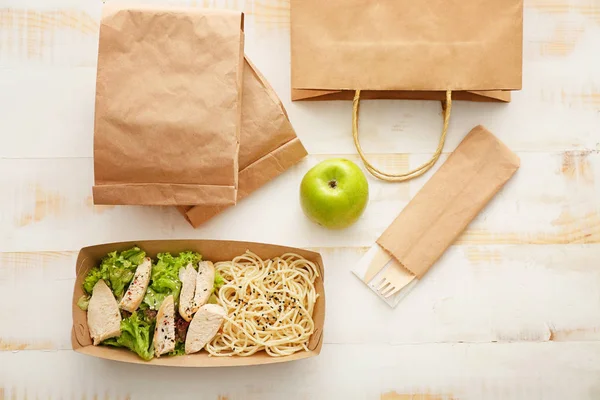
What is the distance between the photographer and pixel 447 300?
5.60ft

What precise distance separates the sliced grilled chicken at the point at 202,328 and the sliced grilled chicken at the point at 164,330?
Result: 0.16 feet

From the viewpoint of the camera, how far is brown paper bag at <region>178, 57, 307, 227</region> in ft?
5.33

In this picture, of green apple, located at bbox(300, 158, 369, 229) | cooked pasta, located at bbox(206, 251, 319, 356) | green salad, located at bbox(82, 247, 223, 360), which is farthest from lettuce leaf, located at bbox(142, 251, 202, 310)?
green apple, located at bbox(300, 158, 369, 229)

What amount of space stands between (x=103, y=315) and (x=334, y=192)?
718 millimetres

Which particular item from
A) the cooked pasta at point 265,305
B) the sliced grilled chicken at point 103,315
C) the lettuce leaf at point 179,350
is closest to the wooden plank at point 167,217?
the cooked pasta at point 265,305

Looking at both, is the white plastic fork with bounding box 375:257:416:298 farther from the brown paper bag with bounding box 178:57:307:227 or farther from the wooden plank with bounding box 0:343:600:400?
the brown paper bag with bounding box 178:57:307:227

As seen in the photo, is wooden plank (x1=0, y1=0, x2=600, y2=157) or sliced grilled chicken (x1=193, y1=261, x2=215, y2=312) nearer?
sliced grilled chicken (x1=193, y1=261, x2=215, y2=312)

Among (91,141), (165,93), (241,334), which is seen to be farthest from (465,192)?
(91,141)

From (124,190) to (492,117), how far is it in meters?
1.14

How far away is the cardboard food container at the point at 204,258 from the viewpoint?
151cm

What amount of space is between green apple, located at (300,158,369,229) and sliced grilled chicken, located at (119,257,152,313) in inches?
18.8

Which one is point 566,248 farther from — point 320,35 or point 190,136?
point 190,136

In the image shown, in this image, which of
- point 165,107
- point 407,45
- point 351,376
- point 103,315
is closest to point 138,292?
point 103,315

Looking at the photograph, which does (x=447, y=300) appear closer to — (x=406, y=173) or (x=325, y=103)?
(x=406, y=173)
